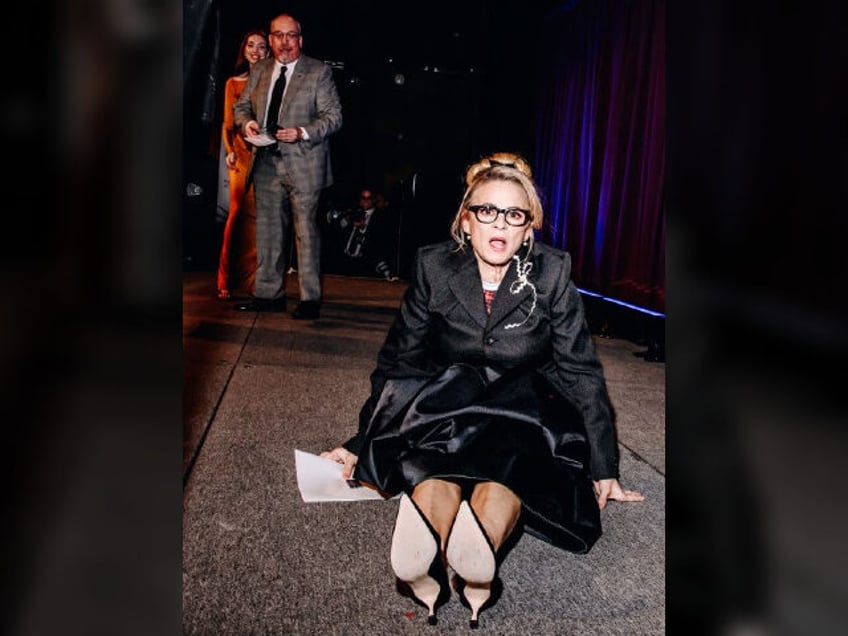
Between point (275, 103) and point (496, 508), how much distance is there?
338cm

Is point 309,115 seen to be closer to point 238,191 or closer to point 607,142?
point 238,191

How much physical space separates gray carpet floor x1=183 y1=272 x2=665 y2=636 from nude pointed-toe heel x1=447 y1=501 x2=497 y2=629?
0.17 ft

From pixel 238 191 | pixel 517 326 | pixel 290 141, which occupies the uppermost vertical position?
pixel 290 141

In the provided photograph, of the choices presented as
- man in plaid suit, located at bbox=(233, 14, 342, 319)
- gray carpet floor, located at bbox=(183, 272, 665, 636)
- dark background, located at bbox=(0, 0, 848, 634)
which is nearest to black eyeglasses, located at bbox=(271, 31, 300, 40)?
man in plaid suit, located at bbox=(233, 14, 342, 319)

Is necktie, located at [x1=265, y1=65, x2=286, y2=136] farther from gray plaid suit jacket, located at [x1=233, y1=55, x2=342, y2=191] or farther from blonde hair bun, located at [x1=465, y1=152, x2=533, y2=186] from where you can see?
blonde hair bun, located at [x1=465, y1=152, x2=533, y2=186]

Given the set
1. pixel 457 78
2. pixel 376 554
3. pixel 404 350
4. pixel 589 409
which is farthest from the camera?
pixel 457 78

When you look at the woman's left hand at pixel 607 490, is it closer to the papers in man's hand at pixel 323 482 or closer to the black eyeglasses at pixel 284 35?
the papers in man's hand at pixel 323 482

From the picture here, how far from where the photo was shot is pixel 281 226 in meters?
4.28

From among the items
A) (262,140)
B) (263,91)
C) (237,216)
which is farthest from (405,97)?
(262,140)
